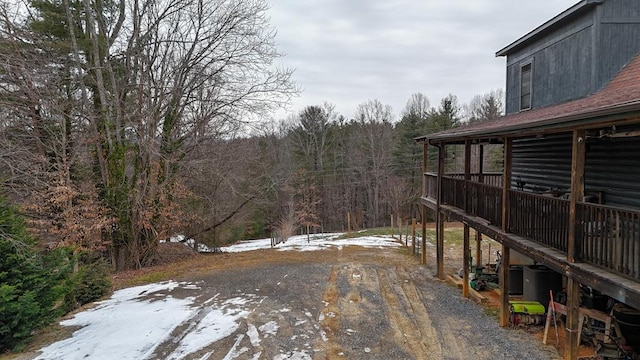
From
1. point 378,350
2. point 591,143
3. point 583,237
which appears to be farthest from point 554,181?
point 378,350

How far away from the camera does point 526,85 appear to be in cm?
1177

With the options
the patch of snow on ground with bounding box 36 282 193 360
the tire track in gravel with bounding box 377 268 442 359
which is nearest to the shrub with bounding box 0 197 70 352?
the patch of snow on ground with bounding box 36 282 193 360

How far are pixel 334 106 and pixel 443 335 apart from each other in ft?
131

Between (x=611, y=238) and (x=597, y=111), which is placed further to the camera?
(x=611, y=238)

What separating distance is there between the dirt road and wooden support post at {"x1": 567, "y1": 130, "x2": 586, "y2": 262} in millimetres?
1944

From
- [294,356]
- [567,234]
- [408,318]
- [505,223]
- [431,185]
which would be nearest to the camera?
[567,234]

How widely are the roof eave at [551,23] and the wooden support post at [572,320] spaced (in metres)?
6.66

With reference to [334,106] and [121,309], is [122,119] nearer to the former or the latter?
[121,309]

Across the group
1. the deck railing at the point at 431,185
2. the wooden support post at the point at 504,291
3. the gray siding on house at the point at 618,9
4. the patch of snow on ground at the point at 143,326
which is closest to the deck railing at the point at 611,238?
the wooden support post at the point at 504,291

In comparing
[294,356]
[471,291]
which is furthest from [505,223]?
[294,356]

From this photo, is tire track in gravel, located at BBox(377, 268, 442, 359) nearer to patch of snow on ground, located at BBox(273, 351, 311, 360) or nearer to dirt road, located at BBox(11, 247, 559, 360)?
dirt road, located at BBox(11, 247, 559, 360)

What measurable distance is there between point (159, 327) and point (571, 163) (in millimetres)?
8828

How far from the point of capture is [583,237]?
18.7 feet

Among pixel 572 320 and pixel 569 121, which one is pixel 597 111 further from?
pixel 572 320
